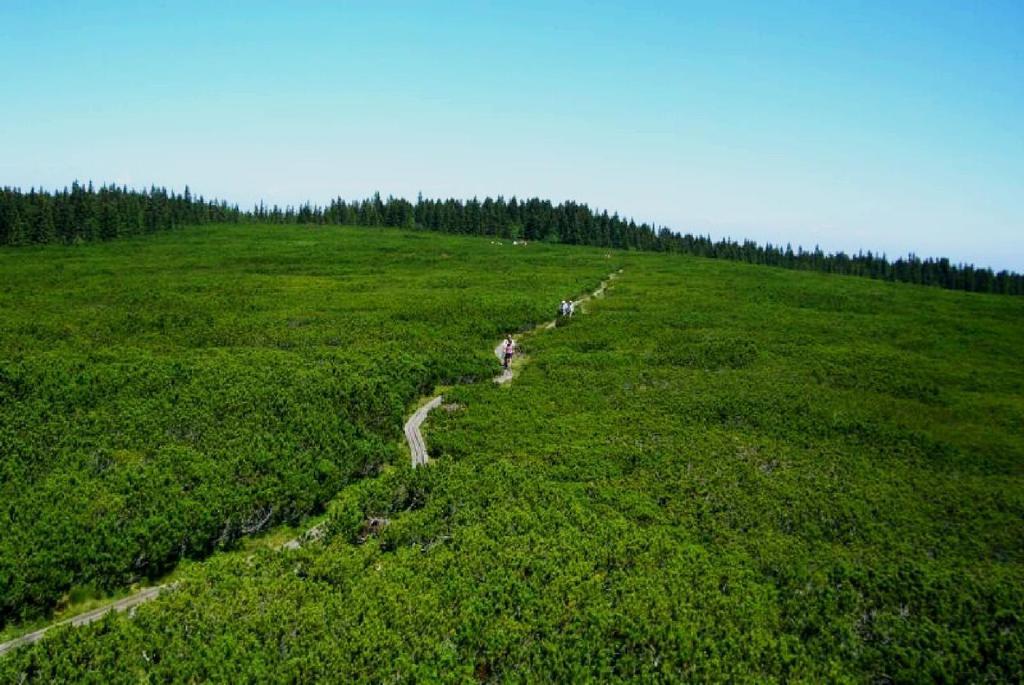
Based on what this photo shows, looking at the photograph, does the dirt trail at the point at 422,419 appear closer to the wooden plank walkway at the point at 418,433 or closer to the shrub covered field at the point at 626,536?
the wooden plank walkway at the point at 418,433

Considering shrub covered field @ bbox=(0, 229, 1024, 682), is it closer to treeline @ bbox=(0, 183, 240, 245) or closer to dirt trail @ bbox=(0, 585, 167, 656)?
dirt trail @ bbox=(0, 585, 167, 656)

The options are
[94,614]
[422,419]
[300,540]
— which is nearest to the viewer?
[94,614]

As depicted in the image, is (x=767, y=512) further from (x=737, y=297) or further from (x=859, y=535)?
(x=737, y=297)

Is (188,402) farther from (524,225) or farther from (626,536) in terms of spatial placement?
(524,225)

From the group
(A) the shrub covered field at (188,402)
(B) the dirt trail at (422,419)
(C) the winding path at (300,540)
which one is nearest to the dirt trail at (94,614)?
(C) the winding path at (300,540)

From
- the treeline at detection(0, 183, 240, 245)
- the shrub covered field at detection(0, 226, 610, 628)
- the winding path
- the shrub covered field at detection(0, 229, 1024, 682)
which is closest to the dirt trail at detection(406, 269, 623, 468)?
the winding path

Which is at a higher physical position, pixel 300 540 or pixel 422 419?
pixel 422 419

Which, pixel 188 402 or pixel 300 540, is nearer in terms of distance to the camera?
pixel 300 540

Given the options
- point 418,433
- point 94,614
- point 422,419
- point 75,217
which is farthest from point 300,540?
point 75,217
